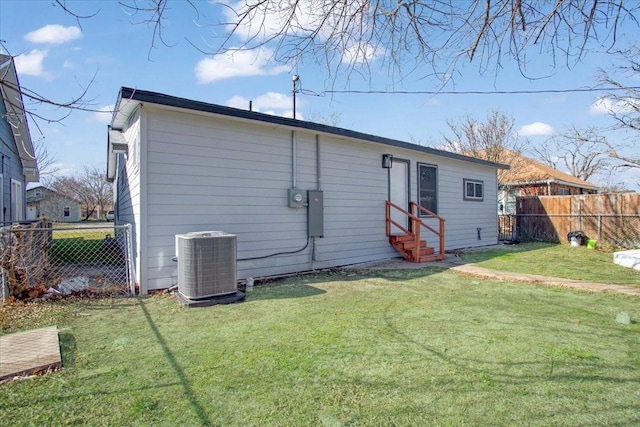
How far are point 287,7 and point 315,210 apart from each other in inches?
155

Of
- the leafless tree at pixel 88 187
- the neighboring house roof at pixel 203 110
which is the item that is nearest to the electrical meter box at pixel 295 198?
the neighboring house roof at pixel 203 110

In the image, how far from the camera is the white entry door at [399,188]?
27.6 ft

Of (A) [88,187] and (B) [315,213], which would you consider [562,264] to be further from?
(A) [88,187]

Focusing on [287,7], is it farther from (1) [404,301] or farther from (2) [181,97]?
(1) [404,301]

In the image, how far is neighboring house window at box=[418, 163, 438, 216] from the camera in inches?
357

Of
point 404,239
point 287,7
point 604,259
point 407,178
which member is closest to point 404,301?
point 287,7

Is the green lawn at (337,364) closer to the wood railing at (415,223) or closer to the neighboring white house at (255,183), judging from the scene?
the neighboring white house at (255,183)

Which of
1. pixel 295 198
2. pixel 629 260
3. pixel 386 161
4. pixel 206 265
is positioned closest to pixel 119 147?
pixel 295 198

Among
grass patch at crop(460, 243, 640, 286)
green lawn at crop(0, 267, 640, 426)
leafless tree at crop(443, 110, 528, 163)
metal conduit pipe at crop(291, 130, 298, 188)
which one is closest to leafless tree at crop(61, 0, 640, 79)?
green lawn at crop(0, 267, 640, 426)

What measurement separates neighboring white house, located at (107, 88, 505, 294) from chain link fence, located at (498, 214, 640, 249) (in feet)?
21.1

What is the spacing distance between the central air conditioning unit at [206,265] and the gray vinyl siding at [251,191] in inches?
27.6

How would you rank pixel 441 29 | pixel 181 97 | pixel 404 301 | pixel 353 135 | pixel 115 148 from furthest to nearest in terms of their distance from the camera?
pixel 353 135 → pixel 115 148 → pixel 181 97 → pixel 404 301 → pixel 441 29

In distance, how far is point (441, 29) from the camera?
128 inches

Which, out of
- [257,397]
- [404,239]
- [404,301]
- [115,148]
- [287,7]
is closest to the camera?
[257,397]
